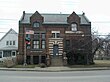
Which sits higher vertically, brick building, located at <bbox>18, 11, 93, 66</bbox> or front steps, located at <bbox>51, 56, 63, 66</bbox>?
brick building, located at <bbox>18, 11, 93, 66</bbox>

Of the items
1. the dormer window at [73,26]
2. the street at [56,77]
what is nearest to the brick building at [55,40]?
the dormer window at [73,26]

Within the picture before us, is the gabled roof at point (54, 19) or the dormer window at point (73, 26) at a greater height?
the gabled roof at point (54, 19)

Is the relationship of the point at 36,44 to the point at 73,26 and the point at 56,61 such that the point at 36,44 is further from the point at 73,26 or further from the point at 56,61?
the point at 73,26

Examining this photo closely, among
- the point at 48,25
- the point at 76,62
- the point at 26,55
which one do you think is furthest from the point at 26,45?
the point at 76,62

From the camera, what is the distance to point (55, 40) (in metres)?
56.2

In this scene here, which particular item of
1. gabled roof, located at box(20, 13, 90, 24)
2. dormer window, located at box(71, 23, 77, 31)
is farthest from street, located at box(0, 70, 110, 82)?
gabled roof, located at box(20, 13, 90, 24)

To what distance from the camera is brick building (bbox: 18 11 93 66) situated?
54906mm

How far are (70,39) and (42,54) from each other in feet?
22.1

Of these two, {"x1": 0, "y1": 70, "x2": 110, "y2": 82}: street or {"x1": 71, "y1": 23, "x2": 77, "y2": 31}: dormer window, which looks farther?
{"x1": 71, "y1": 23, "x2": 77, "y2": 31}: dormer window

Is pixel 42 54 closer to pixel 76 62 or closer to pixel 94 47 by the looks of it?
pixel 76 62

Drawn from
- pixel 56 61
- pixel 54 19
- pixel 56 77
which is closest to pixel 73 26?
pixel 54 19

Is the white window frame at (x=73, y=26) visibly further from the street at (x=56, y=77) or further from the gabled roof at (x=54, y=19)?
the street at (x=56, y=77)

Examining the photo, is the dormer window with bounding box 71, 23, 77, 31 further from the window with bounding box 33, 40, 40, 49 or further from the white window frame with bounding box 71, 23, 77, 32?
the window with bounding box 33, 40, 40, 49

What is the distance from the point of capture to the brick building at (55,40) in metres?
54.9
